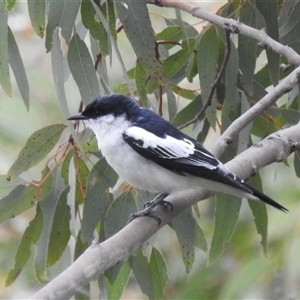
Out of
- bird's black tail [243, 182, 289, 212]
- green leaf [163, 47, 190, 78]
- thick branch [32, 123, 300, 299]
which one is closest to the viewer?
thick branch [32, 123, 300, 299]

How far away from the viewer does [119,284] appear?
2611 millimetres

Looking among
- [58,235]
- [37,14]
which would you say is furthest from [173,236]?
[37,14]

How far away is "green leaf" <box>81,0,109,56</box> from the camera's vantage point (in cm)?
236

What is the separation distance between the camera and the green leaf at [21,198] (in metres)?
2.50

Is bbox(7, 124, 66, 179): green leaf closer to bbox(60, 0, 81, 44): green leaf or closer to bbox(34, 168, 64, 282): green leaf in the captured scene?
bbox(34, 168, 64, 282): green leaf

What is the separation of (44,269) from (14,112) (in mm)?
1018

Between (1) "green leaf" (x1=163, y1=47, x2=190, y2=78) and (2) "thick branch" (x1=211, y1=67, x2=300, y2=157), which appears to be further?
(1) "green leaf" (x1=163, y1=47, x2=190, y2=78)

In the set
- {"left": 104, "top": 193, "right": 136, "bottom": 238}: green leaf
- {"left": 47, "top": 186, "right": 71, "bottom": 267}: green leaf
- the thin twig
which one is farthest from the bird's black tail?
{"left": 47, "top": 186, "right": 71, "bottom": 267}: green leaf

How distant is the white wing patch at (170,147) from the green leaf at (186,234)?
1.04ft

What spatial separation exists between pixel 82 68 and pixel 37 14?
0.23 meters

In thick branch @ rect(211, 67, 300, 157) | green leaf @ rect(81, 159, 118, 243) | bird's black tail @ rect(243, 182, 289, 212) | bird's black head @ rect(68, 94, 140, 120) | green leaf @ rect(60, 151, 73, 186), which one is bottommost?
bird's black tail @ rect(243, 182, 289, 212)

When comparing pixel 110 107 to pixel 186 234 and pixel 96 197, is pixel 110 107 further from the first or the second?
pixel 186 234

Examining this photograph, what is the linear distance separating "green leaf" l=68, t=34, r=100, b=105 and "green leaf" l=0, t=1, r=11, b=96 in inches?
8.7

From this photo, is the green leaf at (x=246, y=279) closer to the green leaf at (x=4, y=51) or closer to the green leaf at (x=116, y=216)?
the green leaf at (x=116, y=216)
